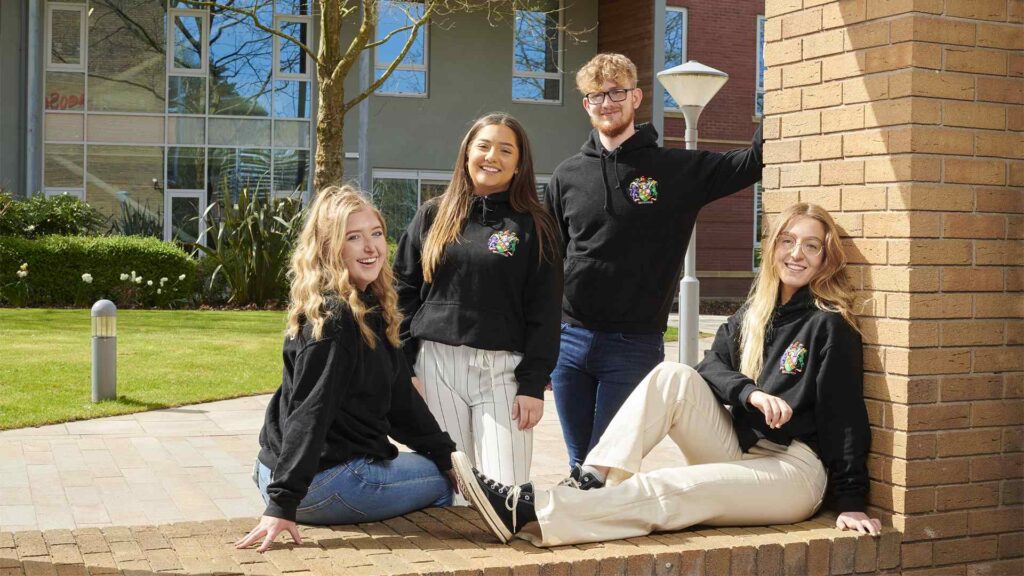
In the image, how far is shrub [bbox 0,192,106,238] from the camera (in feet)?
61.0

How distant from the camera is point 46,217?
19.2m

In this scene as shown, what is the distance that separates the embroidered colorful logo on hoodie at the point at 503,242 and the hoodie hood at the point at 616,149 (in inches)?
18.5

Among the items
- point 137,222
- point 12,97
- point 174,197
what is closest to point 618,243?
point 137,222

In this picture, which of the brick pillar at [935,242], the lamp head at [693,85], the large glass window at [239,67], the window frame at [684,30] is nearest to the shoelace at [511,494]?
the brick pillar at [935,242]

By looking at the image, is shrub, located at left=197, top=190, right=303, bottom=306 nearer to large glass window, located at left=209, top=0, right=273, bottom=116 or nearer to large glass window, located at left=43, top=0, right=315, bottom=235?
large glass window, located at left=43, top=0, right=315, bottom=235

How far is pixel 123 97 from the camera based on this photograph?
24375 millimetres

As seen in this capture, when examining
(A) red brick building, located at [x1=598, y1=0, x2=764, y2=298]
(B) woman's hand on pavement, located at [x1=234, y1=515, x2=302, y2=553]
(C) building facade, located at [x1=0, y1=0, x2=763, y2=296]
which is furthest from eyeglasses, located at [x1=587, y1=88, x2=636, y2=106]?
(A) red brick building, located at [x1=598, y1=0, x2=764, y2=298]

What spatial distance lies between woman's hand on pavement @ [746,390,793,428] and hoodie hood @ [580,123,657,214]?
1.07 metres

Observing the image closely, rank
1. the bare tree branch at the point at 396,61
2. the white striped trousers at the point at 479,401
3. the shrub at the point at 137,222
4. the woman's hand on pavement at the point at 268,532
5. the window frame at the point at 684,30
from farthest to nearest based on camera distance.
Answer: the window frame at the point at 684,30, the shrub at the point at 137,222, the bare tree branch at the point at 396,61, the white striped trousers at the point at 479,401, the woman's hand on pavement at the point at 268,532

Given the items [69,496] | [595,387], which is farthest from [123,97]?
[595,387]

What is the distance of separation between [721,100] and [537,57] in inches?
166

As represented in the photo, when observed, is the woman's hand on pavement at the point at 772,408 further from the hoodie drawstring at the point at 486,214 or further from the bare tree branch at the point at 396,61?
the bare tree branch at the point at 396,61

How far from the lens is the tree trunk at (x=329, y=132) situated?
696 inches

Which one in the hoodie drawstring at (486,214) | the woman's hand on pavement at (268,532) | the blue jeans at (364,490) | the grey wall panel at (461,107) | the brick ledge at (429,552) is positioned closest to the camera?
the brick ledge at (429,552)
